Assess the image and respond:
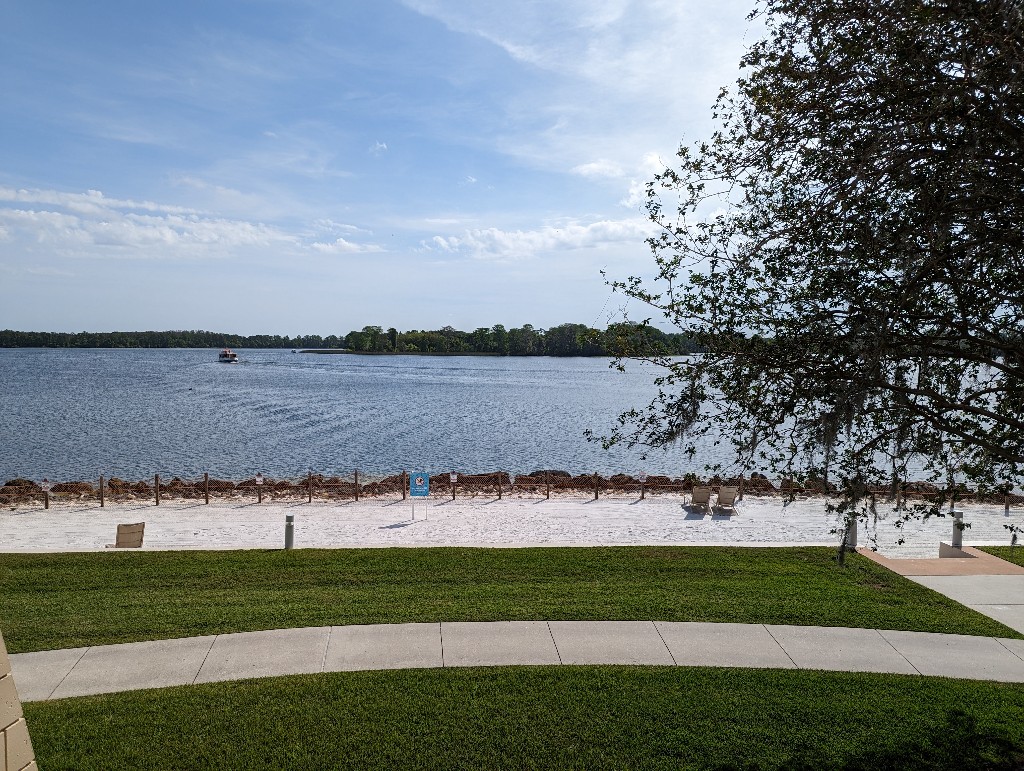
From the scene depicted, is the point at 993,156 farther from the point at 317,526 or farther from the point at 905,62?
the point at 317,526

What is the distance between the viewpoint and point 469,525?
70.1 feet

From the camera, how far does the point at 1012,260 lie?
6.34 meters

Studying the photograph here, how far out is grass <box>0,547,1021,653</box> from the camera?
10.2m

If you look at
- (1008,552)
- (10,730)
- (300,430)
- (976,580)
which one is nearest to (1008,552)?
(1008,552)

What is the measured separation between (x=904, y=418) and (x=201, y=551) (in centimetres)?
1282

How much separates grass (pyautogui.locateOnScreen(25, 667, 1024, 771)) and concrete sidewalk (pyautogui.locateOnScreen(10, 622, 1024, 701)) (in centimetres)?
38

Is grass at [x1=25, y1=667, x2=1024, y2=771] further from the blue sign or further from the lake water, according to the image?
the lake water

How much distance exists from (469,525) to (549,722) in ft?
46.7

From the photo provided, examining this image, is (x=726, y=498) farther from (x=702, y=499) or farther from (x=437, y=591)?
(x=437, y=591)

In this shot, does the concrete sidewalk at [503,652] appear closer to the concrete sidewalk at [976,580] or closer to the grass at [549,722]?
the grass at [549,722]

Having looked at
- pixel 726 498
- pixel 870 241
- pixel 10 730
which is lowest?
pixel 726 498

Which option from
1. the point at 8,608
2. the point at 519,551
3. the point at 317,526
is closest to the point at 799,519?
the point at 519,551

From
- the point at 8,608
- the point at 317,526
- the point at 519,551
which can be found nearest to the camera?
the point at 8,608

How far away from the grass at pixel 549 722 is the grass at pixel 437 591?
6.77 feet
